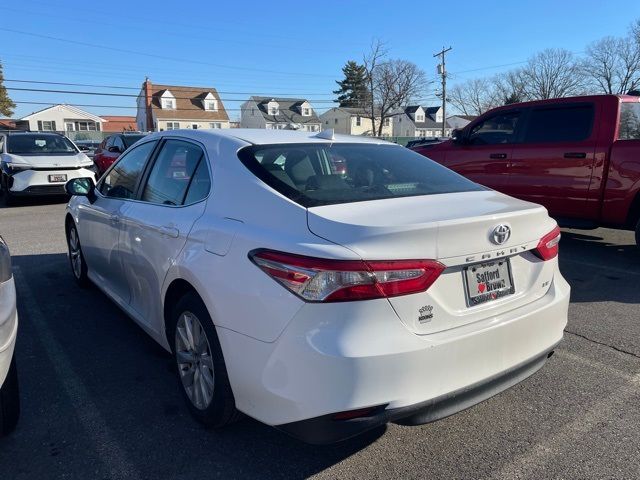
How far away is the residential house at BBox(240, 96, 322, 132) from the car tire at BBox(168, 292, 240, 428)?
66.3m

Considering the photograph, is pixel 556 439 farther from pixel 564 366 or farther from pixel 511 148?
pixel 511 148

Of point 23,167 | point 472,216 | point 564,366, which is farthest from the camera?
point 23,167

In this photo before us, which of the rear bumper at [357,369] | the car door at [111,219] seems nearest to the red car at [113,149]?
the car door at [111,219]

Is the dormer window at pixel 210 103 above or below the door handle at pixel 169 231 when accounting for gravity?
→ above

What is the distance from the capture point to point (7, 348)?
7.96ft

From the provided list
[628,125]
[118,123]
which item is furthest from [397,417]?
[118,123]

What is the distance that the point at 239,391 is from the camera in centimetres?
239

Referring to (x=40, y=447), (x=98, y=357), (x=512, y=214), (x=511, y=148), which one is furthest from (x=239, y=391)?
(x=511, y=148)

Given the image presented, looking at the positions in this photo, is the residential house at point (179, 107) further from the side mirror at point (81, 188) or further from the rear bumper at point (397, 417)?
the rear bumper at point (397, 417)

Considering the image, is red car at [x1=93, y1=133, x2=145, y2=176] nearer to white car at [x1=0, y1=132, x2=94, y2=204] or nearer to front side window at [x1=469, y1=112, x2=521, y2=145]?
white car at [x1=0, y1=132, x2=94, y2=204]

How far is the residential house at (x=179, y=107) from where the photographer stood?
6028 cm

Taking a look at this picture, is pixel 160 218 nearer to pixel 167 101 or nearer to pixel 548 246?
pixel 548 246

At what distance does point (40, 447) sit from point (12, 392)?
34 centimetres

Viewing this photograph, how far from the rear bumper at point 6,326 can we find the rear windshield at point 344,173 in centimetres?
135
